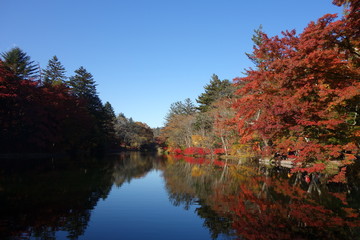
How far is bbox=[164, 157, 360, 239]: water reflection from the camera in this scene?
627cm

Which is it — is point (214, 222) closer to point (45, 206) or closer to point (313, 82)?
point (45, 206)

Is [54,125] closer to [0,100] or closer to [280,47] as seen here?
[0,100]

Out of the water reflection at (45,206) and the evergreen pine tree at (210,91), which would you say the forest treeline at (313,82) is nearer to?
the water reflection at (45,206)

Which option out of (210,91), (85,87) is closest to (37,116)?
(85,87)

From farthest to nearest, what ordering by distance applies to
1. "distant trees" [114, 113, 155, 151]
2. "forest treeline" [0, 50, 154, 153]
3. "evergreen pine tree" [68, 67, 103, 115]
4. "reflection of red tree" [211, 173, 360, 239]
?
1. "distant trees" [114, 113, 155, 151]
2. "evergreen pine tree" [68, 67, 103, 115]
3. "forest treeline" [0, 50, 154, 153]
4. "reflection of red tree" [211, 173, 360, 239]

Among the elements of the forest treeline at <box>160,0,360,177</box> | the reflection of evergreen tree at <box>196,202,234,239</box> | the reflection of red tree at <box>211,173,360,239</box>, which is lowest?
the reflection of evergreen tree at <box>196,202,234,239</box>

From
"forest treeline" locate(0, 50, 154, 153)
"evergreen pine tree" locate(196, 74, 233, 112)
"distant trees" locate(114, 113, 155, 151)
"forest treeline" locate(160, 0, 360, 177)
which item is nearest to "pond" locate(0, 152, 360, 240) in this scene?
"forest treeline" locate(160, 0, 360, 177)

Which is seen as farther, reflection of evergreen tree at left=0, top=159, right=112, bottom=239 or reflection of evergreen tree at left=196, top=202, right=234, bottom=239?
reflection of evergreen tree at left=196, top=202, right=234, bottom=239

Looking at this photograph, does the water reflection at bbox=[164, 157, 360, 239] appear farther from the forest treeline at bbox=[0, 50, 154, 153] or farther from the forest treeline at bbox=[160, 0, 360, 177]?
the forest treeline at bbox=[0, 50, 154, 153]

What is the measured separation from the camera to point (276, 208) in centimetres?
824

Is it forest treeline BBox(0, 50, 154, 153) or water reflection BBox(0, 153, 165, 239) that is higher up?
forest treeline BBox(0, 50, 154, 153)

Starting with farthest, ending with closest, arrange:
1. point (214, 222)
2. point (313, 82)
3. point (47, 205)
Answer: point (313, 82) < point (47, 205) < point (214, 222)

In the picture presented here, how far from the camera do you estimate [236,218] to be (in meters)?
7.30

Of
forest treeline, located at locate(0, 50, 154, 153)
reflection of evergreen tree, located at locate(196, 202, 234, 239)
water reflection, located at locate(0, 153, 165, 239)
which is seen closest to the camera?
water reflection, located at locate(0, 153, 165, 239)
